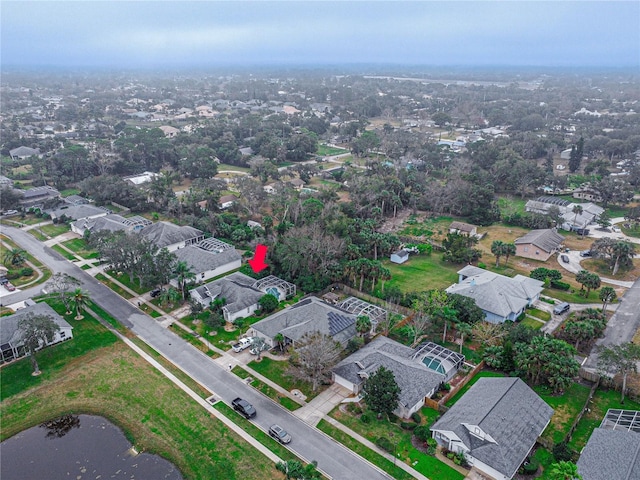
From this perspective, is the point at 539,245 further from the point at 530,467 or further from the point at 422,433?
the point at 422,433

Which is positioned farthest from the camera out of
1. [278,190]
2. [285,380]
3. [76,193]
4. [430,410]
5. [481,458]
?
[76,193]

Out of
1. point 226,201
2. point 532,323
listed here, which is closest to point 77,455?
point 532,323

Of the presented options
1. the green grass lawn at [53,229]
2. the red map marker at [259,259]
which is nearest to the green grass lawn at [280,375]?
the red map marker at [259,259]

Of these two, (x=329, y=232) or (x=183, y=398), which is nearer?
(x=183, y=398)

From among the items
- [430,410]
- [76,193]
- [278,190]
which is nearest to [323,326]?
[430,410]

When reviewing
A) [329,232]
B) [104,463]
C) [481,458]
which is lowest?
[104,463]

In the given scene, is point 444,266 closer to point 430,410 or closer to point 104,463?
point 430,410

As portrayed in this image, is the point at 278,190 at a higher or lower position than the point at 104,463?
higher
